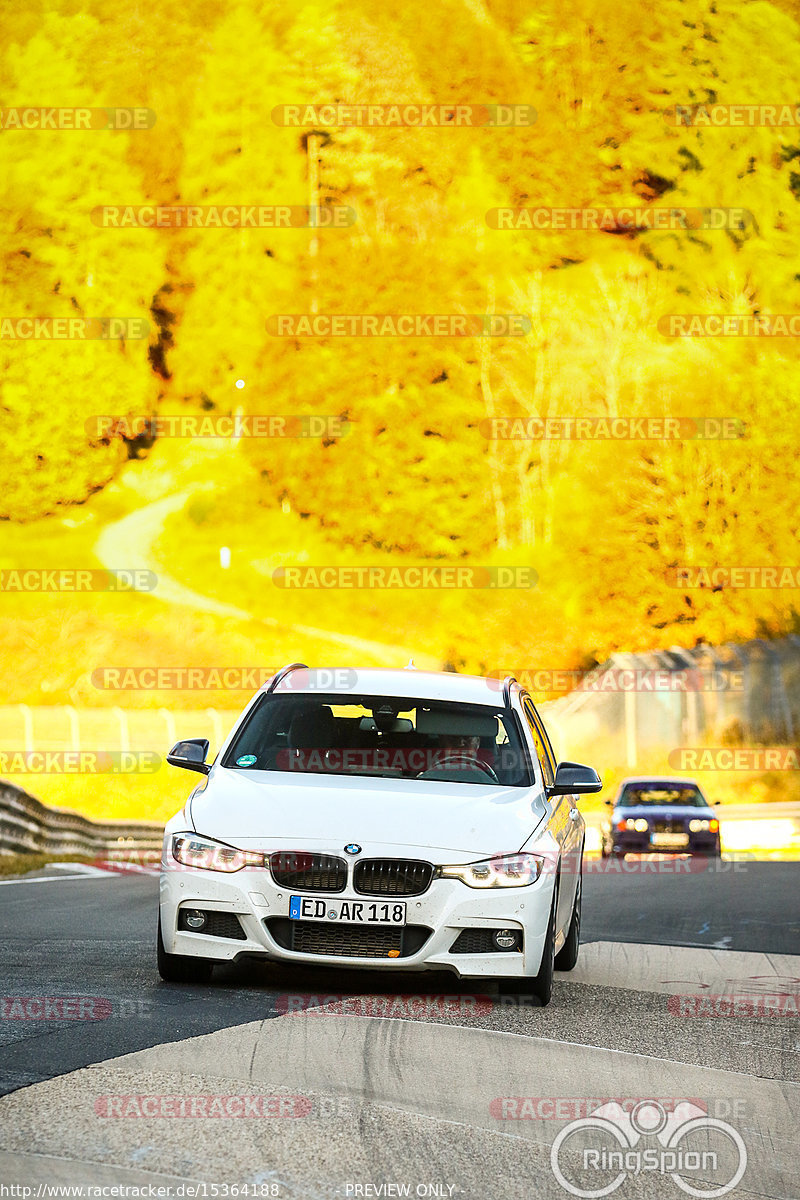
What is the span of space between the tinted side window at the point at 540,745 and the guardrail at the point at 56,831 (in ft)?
44.2

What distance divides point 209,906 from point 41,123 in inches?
2369

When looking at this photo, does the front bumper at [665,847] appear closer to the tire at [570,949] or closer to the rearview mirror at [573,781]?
the tire at [570,949]

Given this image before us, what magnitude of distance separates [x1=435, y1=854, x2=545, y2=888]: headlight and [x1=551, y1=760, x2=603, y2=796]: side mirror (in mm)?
948

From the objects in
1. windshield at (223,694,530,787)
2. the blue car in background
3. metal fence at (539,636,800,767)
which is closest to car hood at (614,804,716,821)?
the blue car in background

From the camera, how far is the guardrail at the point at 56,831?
23.2 m

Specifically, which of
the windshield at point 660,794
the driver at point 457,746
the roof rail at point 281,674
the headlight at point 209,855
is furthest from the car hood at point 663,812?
the headlight at point 209,855

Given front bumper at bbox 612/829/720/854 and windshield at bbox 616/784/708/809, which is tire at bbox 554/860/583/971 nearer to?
front bumper at bbox 612/829/720/854

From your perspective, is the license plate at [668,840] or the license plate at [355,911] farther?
the license plate at [668,840]

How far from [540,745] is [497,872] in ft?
7.84

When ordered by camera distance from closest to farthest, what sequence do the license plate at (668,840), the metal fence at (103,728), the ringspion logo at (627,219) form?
the license plate at (668,840) < the metal fence at (103,728) < the ringspion logo at (627,219)

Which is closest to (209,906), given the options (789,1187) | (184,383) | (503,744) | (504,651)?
(503,744)

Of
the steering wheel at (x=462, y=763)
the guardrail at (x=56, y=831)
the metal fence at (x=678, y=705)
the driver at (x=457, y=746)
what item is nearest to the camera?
the steering wheel at (x=462, y=763)

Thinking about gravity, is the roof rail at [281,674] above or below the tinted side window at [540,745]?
above

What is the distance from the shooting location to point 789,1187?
5.08m
